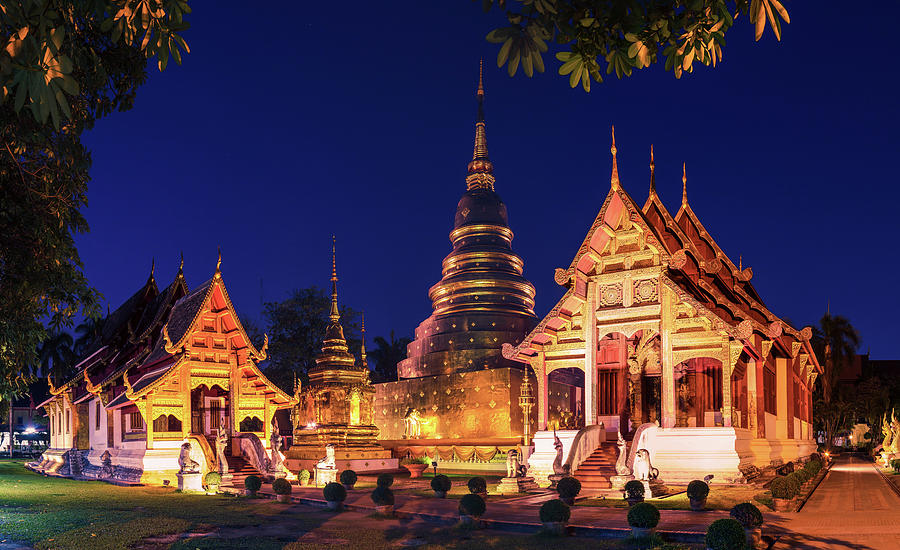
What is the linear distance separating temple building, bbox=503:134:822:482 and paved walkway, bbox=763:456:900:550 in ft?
7.56

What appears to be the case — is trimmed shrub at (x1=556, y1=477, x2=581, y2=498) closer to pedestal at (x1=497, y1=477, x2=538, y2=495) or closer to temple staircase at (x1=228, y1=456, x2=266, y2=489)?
pedestal at (x1=497, y1=477, x2=538, y2=495)

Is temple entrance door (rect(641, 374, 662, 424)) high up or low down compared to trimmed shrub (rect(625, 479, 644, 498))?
up

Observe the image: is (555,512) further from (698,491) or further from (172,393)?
(172,393)

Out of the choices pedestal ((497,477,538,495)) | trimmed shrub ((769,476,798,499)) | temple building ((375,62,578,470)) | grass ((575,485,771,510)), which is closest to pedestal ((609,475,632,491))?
grass ((575,485,771,510))

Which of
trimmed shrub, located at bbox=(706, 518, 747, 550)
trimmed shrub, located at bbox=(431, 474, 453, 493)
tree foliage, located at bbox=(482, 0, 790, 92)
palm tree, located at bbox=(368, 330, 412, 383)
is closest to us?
tree foliage, located at bbox=(482, 0, 790, 92)

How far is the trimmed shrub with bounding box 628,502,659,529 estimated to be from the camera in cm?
1169

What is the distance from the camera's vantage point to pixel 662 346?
20.6m

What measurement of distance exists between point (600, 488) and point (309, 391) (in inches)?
A: 635

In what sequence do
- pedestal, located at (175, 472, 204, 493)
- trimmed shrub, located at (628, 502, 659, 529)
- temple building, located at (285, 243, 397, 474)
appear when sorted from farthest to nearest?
temple building, located at (285, 243, 397, 474), pedestal, located at (175, 472, 204, 493), trimmed shrub, located at (628, 502, 659, 529)

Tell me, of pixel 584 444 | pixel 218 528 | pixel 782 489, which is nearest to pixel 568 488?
pixel 782 489

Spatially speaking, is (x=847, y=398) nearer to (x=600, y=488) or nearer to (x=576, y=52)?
(x=600, y=488)

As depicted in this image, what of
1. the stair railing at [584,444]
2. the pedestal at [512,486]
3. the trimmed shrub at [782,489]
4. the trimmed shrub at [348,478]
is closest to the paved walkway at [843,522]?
the trimmed shrub at [782,489]

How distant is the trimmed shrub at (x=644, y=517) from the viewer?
11688 millimetres

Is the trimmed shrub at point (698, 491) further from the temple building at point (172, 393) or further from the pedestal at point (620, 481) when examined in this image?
the temple building at point (172, 393)
